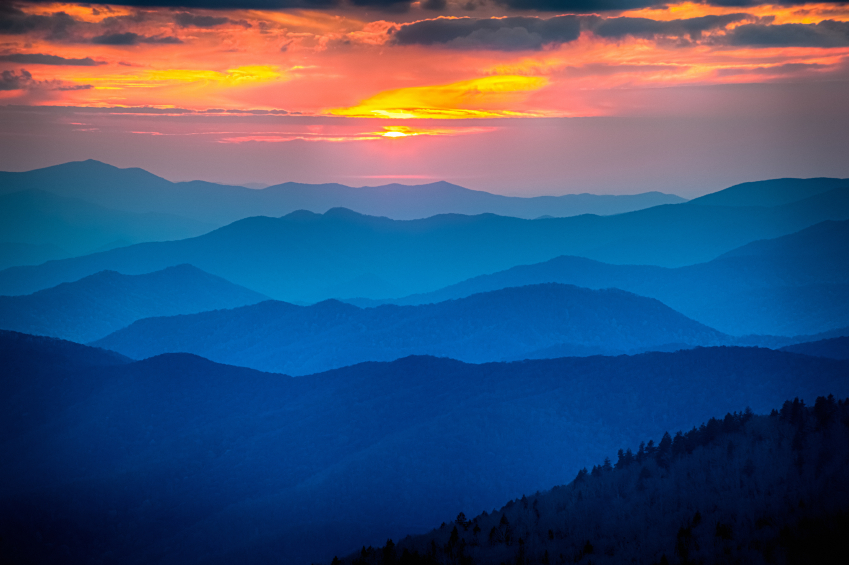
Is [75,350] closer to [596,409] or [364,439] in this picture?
[364,439]

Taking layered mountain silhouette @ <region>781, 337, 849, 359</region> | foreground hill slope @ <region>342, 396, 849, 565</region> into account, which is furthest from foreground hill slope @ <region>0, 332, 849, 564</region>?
foreground hill slope @ <region>342, 396, 849, 565</region>

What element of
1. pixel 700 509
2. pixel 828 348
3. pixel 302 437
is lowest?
pixel 302 437

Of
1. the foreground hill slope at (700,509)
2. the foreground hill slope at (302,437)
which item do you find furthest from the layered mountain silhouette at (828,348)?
the foreground hill slope at (700,509)

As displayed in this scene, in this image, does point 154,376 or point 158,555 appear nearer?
point 158,555

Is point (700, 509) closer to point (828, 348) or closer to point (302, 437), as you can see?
point (302, 437)

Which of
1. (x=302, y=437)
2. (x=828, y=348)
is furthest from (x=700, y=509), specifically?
(x=828, y=348)

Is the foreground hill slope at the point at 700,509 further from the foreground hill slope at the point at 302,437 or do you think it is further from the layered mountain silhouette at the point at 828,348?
the layered mountain silhouette at the point at 828,348

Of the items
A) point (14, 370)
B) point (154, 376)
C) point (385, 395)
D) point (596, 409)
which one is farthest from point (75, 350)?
point (596, 409)
